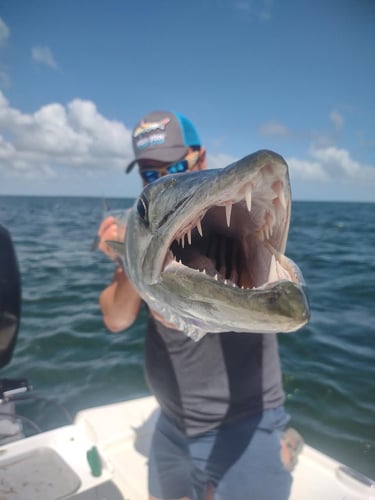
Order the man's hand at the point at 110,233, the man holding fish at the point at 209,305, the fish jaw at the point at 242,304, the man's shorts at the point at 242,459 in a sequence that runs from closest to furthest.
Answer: the fish jaw at the point at 242,304, the man holding fish at the point at 209,305, the man's shorts at the point at 242,459, the man's hand at the point at 110,233

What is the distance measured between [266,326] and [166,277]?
42 cm

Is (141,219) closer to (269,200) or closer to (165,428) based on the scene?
(269,200)

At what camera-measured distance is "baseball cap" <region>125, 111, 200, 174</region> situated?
2531 millimetres

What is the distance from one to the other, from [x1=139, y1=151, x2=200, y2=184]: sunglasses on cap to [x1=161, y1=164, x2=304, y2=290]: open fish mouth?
1.05m

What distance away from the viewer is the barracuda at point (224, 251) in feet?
3.21

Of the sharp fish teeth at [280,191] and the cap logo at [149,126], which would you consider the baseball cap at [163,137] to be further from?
the sharp fish teeth at [280,191]

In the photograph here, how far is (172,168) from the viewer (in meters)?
2.52

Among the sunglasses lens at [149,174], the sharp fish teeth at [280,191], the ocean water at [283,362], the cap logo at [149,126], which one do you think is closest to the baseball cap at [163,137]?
the cap logo at [149,126]

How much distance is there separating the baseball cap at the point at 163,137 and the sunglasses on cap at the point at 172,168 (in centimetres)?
4

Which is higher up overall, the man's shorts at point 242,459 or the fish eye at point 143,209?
the fish eye at point 143,209

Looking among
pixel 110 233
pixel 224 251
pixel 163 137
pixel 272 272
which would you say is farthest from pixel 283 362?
pixel 272 272

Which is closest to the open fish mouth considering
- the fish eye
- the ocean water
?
the fish eye

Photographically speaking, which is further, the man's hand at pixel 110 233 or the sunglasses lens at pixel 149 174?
the sunglasses lens at pixel 149 174

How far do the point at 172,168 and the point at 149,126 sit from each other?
38 centimetres
